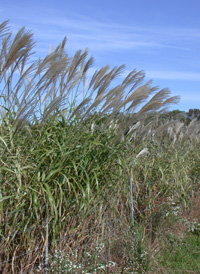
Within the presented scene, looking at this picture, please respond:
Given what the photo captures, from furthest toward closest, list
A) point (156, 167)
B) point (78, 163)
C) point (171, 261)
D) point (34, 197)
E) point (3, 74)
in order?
point (156, 167), point (171, 261), point (78, 163), point (3, 74), point (34, 197)

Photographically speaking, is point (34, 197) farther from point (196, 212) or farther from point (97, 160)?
point (196, 212)

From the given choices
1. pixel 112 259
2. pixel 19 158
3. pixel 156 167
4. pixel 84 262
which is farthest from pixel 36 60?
pixel 156 167

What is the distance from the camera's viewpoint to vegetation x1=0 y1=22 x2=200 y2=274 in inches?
130

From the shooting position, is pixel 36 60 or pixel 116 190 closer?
pixel 36 60

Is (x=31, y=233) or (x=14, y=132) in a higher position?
(x=14, y=132)

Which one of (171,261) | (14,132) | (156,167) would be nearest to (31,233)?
(14,132)

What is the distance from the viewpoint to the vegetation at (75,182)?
3.31 m

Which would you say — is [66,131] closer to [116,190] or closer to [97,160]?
[97,160]

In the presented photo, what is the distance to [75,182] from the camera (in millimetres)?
3809

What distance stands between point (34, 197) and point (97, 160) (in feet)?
3.75

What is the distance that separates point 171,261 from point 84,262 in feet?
4.86

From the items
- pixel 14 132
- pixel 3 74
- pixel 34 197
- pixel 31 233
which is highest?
pixel 3 74

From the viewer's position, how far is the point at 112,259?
13.7 ft

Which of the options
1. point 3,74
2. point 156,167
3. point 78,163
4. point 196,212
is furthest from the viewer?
point 196,212
